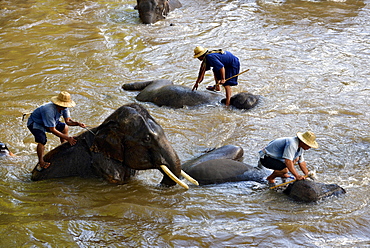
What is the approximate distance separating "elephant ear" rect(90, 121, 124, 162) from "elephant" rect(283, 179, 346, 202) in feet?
7.67

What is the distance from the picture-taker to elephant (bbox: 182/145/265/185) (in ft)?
21.3

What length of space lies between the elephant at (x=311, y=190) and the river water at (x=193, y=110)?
100 mm

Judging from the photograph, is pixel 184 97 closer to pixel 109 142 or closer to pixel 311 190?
pixel 109 142

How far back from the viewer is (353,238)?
5043 millimetres

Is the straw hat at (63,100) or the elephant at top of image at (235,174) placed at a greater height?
the straw hat at (63,100)

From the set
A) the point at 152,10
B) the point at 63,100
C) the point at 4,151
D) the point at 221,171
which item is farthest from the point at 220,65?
the point at 152,10

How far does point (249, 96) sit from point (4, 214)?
5.70 m

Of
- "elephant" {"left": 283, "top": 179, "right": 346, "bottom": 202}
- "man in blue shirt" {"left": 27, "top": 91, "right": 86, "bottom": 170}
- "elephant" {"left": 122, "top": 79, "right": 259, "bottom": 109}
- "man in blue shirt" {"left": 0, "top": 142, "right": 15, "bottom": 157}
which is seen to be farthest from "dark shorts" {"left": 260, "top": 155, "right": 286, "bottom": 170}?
"man in blue shirt" {"left": 0, "top": 142, "right": 15, "bottom": 157}

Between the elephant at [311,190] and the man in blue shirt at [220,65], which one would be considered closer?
the elephant at [311,190]

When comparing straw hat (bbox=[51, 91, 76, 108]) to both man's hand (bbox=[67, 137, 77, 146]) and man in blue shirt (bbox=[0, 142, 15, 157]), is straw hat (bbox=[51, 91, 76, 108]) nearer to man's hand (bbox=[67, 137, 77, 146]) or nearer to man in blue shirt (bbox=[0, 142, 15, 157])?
man's hand (bbox=[67, 137, 77, 146])

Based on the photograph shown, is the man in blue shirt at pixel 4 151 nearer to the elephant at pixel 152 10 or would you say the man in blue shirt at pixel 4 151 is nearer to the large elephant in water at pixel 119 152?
the large elephant in water at pixel 119 152

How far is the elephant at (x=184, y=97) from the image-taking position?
9555 millimetres

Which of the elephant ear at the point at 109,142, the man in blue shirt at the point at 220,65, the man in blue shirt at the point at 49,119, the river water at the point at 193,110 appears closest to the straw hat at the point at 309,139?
the river water at the point at 193,110

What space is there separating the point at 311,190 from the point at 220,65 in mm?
4300
